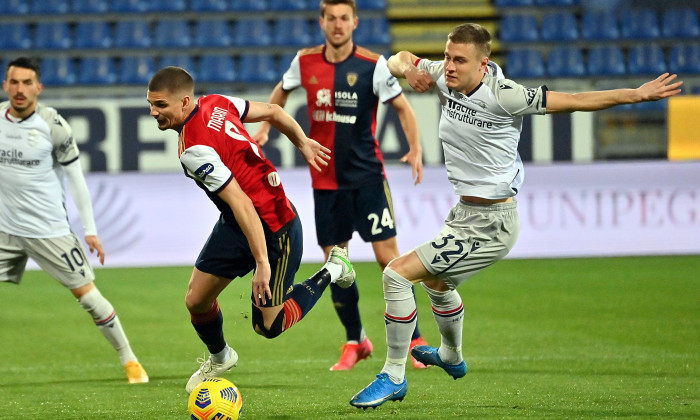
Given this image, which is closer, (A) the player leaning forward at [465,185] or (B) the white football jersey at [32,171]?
(A) the player leaning forward at [465,185]

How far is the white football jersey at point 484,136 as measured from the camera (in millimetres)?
5105

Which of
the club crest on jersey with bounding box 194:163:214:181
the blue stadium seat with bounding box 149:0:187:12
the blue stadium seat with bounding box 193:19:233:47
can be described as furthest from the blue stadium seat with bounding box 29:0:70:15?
the club crest on jersey with bounding box 194:163:214:181

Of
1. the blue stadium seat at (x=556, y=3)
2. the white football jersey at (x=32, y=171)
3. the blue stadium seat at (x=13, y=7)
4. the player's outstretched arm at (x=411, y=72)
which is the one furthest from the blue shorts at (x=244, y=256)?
the blue stadium seat at (x=556, y=3)

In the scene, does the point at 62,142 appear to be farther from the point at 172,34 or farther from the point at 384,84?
the point at 172,34

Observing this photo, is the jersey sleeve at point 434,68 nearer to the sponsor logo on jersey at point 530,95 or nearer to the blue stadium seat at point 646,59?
the sponsor logo on jersey at point 530,95

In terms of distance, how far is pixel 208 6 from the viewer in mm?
16484

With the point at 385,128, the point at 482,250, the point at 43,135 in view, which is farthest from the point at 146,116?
the point at 482,250

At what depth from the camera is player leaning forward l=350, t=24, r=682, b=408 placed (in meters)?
5.03

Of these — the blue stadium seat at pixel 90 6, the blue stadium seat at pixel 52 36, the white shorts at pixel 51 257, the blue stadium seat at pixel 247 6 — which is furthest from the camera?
the blue stadium seat at pixel 247 6

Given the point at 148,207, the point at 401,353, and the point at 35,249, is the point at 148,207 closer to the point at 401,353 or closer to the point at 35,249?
the point at 35,249

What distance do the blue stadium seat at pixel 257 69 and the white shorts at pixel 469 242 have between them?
10.8m

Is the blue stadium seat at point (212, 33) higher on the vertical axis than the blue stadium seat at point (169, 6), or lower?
lower

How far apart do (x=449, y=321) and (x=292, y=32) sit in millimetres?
11667

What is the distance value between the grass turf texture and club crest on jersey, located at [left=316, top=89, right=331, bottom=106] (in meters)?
1.42
